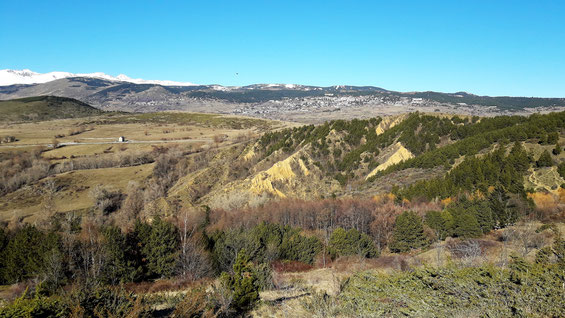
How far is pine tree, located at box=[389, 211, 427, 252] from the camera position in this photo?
4234cm

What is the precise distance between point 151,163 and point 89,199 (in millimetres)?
28579

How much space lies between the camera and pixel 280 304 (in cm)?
2178

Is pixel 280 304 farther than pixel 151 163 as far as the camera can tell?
No

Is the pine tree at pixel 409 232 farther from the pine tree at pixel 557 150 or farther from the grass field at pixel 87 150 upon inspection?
the grass field at pixel 87 150

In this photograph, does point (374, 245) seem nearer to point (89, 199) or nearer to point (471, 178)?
point (471, 178)

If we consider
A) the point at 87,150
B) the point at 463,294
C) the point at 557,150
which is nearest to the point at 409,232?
the point at 557,150

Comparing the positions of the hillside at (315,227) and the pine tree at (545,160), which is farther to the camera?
the pine tree at (545,160)

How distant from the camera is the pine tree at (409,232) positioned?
42344 millimetres

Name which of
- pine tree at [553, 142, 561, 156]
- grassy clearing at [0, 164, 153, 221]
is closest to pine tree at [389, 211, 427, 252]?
pine tree at [553, 142, 561, 156]

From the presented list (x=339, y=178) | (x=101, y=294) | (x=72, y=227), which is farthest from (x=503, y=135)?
(x=72, y=227)

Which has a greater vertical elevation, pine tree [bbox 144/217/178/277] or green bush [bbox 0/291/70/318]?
green bush [bbox 0/291/70/318]

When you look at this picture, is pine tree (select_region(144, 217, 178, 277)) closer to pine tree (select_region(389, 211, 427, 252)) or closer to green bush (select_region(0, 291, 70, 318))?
green bush (select_region(0, 291, 70, 318))

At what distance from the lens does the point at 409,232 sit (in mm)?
42500

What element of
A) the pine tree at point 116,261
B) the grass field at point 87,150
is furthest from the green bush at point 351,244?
the grass field at point 87,150
